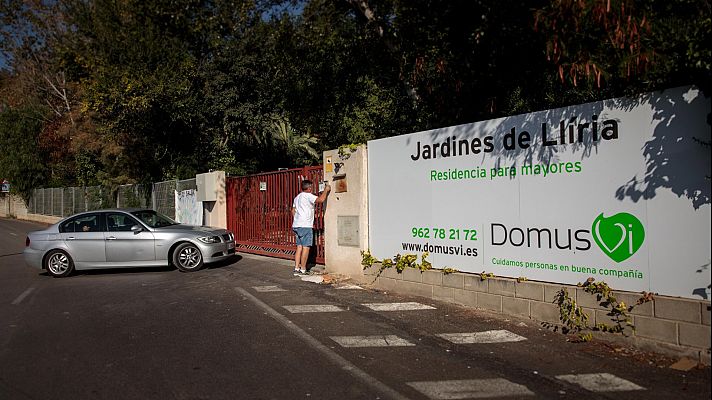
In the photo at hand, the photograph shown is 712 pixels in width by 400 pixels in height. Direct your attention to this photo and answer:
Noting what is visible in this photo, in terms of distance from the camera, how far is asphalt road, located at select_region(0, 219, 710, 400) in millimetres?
4812

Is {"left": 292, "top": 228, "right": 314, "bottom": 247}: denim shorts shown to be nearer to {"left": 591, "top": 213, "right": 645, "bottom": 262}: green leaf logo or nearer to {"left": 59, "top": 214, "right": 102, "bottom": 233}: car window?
{"left": 59, "top": 214, "right": 102, "bottom": 233}: car window

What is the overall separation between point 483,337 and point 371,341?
1.30 metres

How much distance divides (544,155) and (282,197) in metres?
7.63

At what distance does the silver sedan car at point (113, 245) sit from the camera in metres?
11.9

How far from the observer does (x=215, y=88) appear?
1942 cm

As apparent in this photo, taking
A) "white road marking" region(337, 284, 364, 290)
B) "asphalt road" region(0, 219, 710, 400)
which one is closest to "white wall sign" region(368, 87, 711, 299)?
"asphalt road" region(0, 219, 710, 400)

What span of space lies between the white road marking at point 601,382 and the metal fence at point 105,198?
1492 centimetres

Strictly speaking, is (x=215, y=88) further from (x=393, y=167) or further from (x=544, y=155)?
(x=544, y=155)

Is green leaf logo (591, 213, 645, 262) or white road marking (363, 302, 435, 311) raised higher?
green leaf logo (591, 213, 645, 262)

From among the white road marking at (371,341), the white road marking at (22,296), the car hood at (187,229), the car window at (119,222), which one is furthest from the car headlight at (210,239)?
the white road marking at (371,341)

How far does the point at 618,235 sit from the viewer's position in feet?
19.8

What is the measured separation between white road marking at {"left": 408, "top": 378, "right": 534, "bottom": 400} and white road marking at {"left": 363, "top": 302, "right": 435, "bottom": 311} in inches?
119

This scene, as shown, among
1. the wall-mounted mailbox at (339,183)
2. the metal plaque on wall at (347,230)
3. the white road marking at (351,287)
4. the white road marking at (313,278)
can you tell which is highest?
the wall-mounted mailbox at (339,183)

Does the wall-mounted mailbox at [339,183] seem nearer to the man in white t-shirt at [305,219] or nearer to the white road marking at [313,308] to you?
the man in white t-shirt at [305,219]
